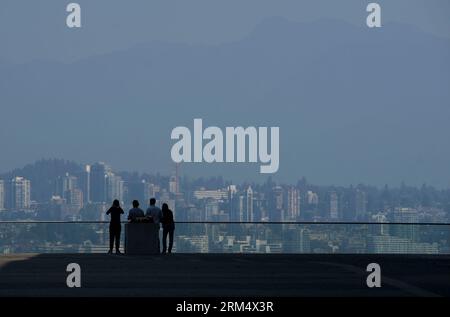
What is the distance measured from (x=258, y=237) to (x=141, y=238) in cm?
493

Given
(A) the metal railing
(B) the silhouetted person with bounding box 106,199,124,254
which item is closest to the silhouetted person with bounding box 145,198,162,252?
(B) the silhouetted person with bounding box 106,199,124,254

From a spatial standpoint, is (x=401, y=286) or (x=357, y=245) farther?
(x=357, y=245)

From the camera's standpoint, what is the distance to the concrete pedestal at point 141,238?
4172 cm

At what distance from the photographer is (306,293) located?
24328mm

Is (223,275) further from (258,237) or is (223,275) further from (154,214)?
(258,237)

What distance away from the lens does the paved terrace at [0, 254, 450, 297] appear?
24859 mm

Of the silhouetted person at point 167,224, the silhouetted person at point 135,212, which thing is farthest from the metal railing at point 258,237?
the silhouetted person at point 135,212

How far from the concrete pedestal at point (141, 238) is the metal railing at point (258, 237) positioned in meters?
1.87

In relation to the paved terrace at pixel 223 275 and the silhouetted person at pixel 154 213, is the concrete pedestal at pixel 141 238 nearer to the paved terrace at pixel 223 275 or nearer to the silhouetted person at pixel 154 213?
the silhouetted person at pixel 154 213
